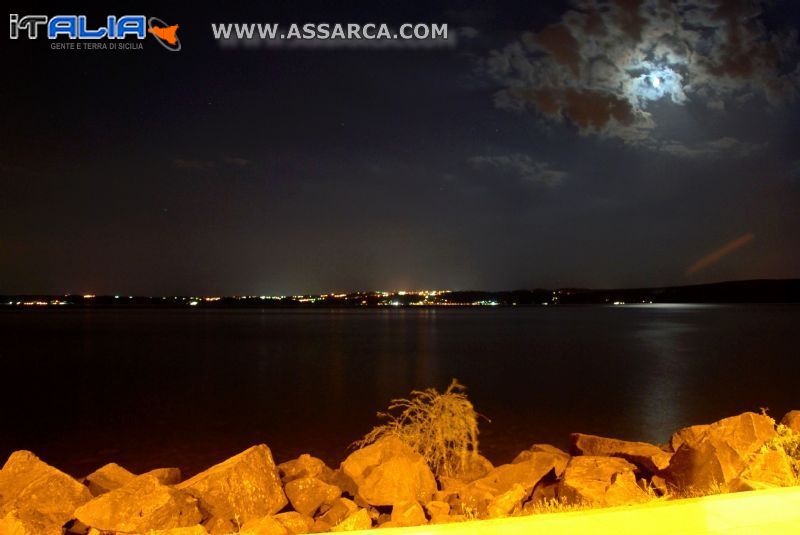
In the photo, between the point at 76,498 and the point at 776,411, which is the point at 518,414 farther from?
the point at 76,498

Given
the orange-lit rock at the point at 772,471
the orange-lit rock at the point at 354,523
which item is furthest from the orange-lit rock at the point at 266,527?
the orange-lit rock at the point at 772,471

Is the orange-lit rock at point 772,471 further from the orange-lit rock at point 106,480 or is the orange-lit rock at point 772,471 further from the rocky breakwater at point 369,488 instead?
the orange-lit rock at point 106,480

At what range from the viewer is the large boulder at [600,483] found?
8039 mm

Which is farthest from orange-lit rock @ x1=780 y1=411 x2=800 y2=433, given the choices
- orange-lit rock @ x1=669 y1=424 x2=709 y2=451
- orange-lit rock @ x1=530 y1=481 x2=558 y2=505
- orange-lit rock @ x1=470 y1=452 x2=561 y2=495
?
orange-lit rock @ x1=530 y1=481 x2=558 y2=505

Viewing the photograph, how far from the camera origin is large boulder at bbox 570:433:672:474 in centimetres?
991

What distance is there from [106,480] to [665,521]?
875 centimetres

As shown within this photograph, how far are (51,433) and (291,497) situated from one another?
14.2 meters

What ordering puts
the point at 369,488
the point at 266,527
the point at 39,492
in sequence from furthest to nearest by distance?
the point at 369,488 < the point at 39,492 < the point at 266,527

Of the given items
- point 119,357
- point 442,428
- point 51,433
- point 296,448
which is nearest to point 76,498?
point 442,428

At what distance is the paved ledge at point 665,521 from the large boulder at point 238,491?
173 inches

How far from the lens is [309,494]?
9.59 metres

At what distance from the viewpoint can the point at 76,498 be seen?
8914mm

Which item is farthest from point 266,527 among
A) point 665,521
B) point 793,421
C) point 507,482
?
point 793,421

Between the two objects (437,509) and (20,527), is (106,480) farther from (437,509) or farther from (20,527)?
(437,509)
